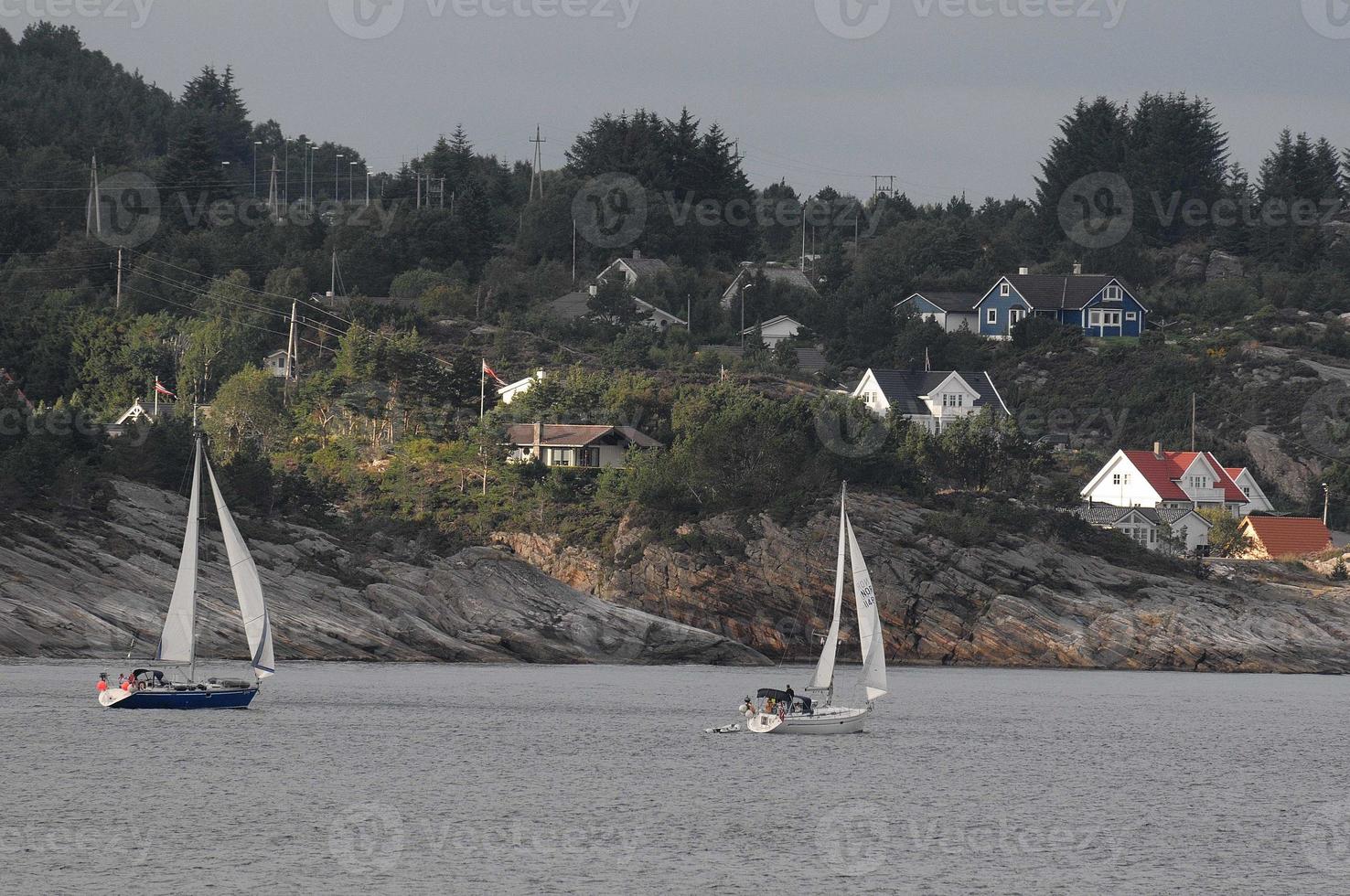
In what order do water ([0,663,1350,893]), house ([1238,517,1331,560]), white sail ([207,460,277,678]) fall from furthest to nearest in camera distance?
house ([1238,517,1331,560]) → white sail ([207,460,277,678]) → water ([0,663,1350,893])

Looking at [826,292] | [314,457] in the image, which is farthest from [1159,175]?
[314,457]

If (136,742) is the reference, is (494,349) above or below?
above

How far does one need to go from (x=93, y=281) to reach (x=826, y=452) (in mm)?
64413

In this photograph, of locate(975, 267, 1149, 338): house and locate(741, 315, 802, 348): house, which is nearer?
locate(741, 315, 802, 348): house

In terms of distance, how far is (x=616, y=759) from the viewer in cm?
5819

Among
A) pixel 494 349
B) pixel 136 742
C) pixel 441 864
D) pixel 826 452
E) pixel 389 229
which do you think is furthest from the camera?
pixel 389 229

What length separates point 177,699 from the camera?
6184cm

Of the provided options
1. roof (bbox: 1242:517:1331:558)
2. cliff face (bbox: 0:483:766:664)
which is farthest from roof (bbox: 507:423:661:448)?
roof (bbox: 1242:517:1331:558)

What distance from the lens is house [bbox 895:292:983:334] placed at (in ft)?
485

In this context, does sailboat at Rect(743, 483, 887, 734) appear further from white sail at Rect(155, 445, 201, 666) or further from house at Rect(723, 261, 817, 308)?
house at Rect(723, 261, 817, 308)

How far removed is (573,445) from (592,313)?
32.0 metres

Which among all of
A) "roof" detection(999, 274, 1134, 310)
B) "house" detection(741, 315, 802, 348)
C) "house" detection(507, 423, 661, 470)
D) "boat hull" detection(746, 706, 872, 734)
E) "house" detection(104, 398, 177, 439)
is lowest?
"boat hull" detection(746, 706, 872, 734)

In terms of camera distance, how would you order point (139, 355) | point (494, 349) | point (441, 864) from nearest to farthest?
point (441, 864) → point (139, 355) → point (494, 349)

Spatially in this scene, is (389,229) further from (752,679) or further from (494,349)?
(752,679)
